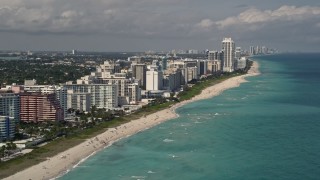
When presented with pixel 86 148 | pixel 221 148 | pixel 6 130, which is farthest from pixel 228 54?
pixel 86 148

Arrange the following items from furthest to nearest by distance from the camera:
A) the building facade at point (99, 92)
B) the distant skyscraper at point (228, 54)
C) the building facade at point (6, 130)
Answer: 1. the distant skyscraper at point (228, 54)
2. the building facade at point (99, 92)
3. the building facade at point (6, 130)

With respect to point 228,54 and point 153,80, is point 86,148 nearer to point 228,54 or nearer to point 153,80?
point 153,80

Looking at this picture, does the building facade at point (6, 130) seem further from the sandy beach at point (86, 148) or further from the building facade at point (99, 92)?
the building facade at point (99, 92)

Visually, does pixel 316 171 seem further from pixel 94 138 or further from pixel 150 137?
pixel 94 138

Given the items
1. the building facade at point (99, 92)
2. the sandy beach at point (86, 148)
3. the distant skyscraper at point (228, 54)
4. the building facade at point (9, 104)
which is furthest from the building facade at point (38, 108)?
the distant skyscraper at point (228, 54)

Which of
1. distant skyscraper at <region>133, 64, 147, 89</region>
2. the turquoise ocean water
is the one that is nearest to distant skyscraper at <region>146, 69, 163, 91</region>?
distant skyscraper at <region>133, 64, 147, 89</region>

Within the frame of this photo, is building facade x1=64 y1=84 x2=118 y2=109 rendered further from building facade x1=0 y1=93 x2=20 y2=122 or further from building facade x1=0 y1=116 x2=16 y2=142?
building facade x1=0 y1=116 x2=16 y2=142
